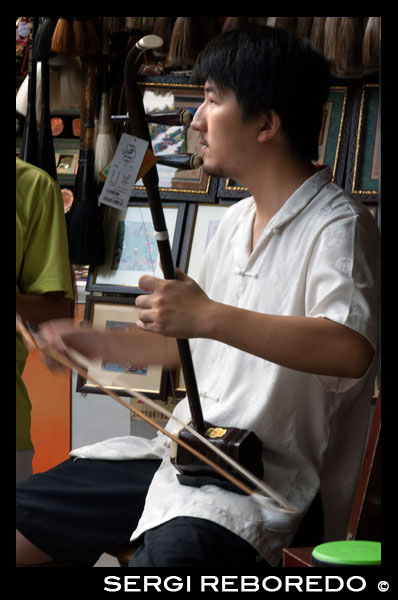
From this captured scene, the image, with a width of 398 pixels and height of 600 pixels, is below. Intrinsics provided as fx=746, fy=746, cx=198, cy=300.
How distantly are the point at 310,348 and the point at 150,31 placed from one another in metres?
1.47

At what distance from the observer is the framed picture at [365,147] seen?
6.97 ft

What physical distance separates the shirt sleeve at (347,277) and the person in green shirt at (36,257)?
537 millimetres

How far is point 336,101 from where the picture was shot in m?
2.17

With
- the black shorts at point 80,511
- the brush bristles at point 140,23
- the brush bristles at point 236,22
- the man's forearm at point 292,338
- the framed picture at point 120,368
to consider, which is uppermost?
the brush bristles at point 236,22

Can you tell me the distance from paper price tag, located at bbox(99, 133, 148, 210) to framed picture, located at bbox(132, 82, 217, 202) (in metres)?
1.09

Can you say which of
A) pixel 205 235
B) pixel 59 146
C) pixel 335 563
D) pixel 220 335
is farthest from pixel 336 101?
pixel 335 563

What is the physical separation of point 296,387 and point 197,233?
109cm

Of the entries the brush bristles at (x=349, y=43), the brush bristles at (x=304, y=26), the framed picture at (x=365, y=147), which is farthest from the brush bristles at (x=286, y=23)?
the framed picture at (x=365, y=147)

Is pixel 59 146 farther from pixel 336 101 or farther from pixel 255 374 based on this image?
pixel 255 374

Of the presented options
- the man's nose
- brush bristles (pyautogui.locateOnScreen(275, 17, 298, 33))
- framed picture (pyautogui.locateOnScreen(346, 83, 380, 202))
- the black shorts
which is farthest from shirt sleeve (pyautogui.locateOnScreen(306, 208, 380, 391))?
brush bristles (pyautogui.locateOnScreen(275, 17, 298, 33))

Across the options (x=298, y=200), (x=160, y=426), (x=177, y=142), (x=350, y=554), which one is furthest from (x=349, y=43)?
(x=350, y=554)

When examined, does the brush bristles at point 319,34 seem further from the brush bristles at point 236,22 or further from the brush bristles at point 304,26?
the brush bristles at point 236,22

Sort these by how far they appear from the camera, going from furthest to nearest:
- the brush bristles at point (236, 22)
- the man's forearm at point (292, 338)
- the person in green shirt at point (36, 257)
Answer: the brush bristles at point (236, 22) < the person in green shirt at point (36, 257) < the man's forearm at point (292, 338)

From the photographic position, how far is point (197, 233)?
2.27 m
